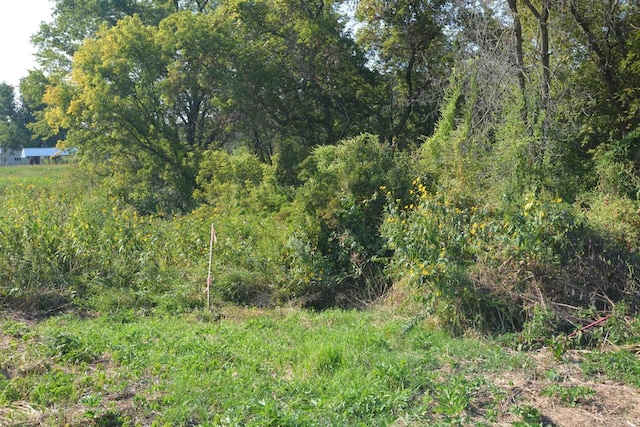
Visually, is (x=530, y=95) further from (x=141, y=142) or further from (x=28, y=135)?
(x=28, y=135)

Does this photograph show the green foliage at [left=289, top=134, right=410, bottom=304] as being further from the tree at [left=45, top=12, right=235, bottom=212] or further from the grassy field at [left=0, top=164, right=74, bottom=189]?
the grassy field at [left=0, top=164, right=74, bottom=189]

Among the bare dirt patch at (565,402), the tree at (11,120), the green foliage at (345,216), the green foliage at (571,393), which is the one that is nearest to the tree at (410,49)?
the green foliage at (345,216)

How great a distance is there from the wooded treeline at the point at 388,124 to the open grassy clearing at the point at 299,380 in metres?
1.27

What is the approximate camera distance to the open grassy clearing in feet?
15.5

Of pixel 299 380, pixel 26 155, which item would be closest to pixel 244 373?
pixel 299 380

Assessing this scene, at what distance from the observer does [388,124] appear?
20672 millimetres

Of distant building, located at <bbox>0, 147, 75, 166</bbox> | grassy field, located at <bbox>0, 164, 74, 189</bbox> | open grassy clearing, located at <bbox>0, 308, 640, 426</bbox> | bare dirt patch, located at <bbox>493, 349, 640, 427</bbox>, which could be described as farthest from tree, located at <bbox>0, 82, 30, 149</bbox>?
bare dirt patch, located at <bbox>493, 349, 640, 427</bbox>

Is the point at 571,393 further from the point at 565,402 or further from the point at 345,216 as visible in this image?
the point at 345,216

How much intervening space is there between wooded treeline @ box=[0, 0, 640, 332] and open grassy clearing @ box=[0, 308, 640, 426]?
50.2 inches

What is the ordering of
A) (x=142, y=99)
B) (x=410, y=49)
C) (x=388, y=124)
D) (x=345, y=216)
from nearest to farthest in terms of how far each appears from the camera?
(x=345, y=216) < (x=410, y=49) < (x=142, y=99) < (x=388, y=124)

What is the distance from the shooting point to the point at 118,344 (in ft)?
21.0

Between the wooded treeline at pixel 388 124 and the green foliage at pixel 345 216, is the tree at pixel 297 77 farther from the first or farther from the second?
the green foliage at pixel 345 216

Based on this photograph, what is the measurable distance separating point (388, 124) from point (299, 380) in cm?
1610

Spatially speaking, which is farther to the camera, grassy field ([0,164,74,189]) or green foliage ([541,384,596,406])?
grassy field ([0,164,74,189])
